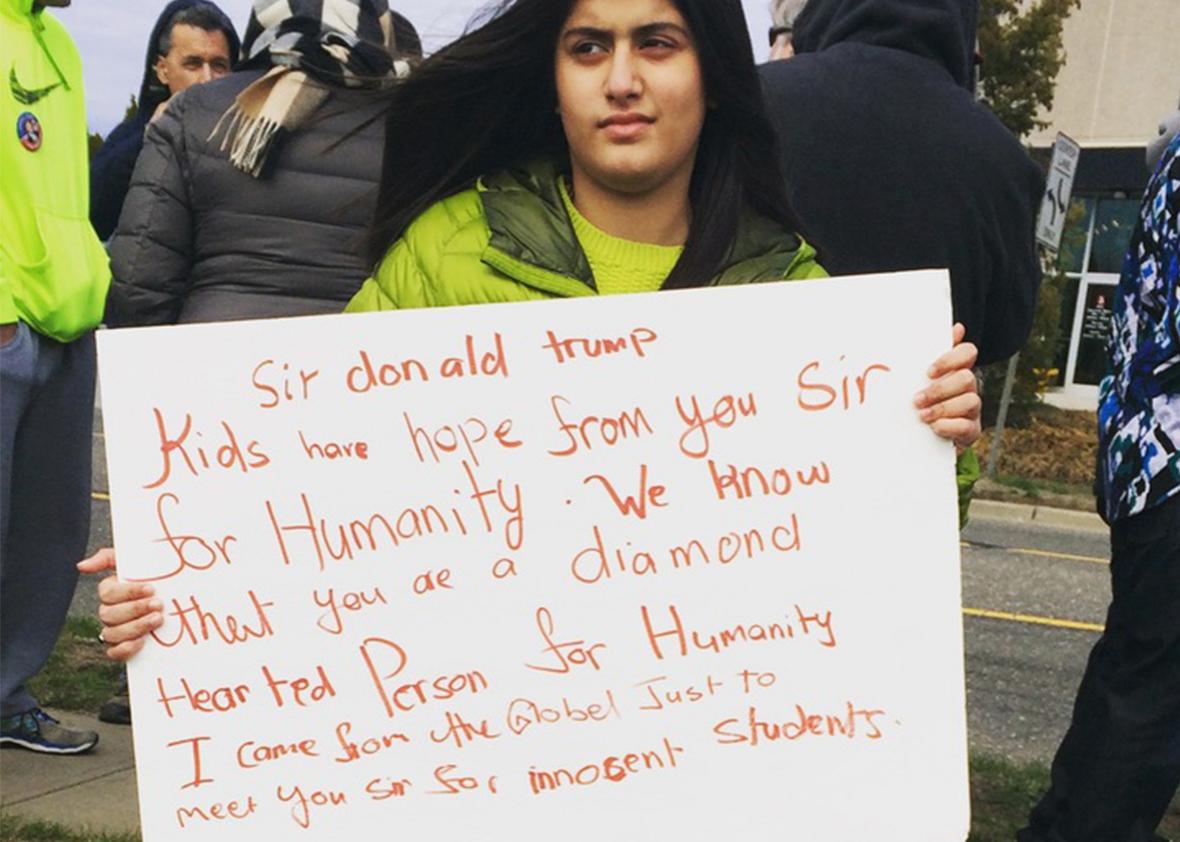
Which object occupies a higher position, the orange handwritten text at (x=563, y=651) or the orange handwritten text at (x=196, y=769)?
the orange handwritten text at (x=563, y=651)

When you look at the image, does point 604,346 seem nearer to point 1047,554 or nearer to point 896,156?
point 896,156

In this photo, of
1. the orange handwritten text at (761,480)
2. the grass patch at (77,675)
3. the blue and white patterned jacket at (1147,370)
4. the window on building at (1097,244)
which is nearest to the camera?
the orange handwritten text at (761,480)

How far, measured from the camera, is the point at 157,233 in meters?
3.01

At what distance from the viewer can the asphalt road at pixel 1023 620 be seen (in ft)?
16.8

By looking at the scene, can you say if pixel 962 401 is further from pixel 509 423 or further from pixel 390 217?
pixel 390 217

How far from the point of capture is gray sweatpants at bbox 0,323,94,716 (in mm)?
3633

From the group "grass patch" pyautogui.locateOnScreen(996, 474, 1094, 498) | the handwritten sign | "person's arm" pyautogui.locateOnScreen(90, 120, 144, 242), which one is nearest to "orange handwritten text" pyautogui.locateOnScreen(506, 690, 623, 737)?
the handwritten sign

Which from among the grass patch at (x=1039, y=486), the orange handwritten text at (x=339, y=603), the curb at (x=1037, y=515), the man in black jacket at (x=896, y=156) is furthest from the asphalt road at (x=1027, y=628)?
the orange handwritten text at (x=339, y=603)

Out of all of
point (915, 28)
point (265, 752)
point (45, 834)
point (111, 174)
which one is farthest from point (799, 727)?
point (111, 174)

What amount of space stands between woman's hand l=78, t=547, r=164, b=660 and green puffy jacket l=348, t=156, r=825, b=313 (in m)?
0.56

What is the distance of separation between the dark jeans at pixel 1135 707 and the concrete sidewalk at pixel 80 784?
7.19 feet

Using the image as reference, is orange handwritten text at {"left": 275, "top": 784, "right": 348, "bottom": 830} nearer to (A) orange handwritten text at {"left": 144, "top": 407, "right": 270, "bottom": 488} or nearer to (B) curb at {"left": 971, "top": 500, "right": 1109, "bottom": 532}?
(A) orange handwritten text at {"left": 144, "top": 407, "right": 270, "bottom": 488}

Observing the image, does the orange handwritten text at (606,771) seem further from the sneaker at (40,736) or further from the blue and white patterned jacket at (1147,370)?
the sneaker at (40,736)

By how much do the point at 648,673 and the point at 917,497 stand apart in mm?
414
